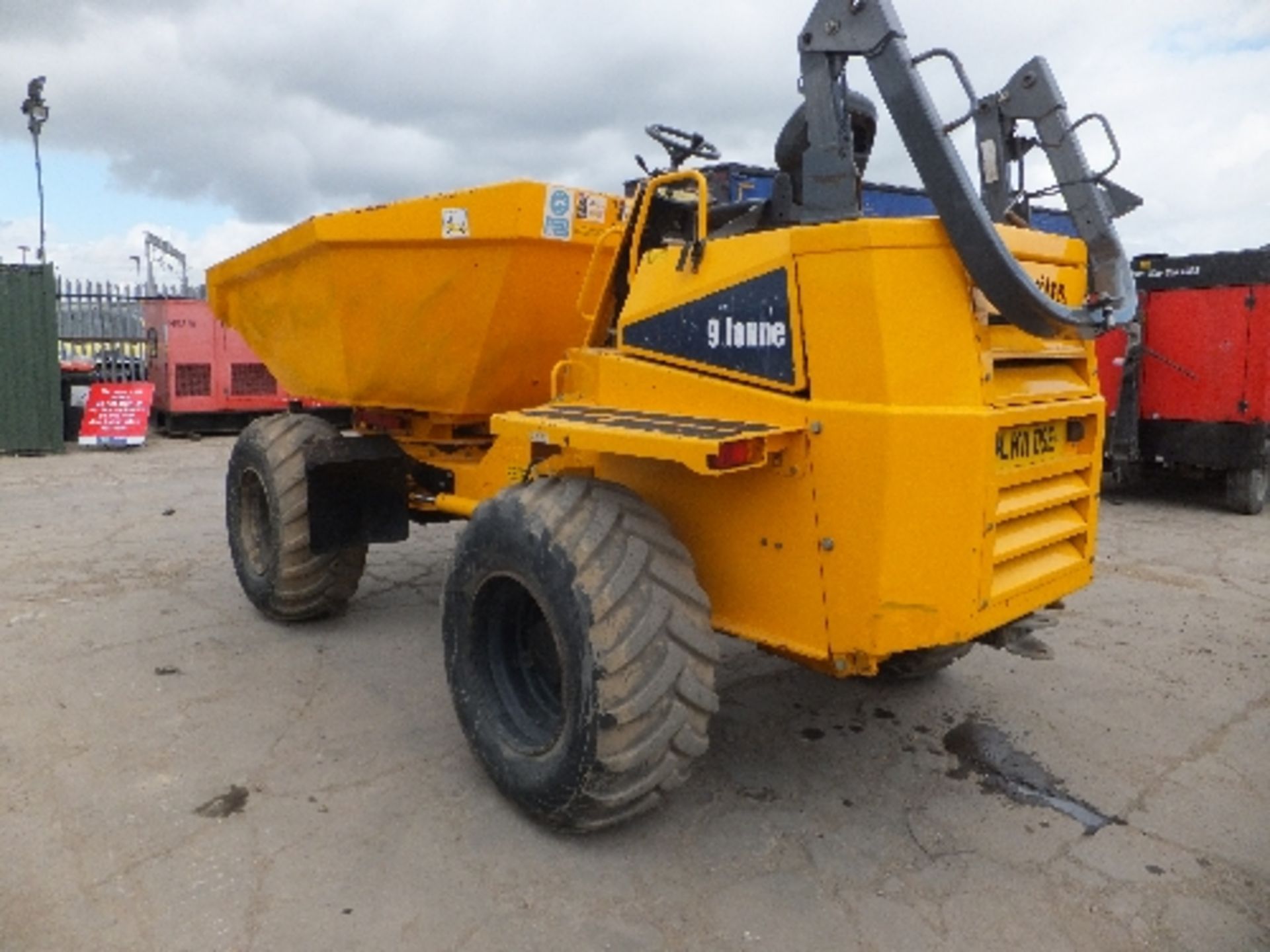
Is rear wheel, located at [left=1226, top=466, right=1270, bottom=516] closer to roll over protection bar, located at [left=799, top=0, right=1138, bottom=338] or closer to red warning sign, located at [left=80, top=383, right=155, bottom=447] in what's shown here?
roll over protection bar, located at [left=799, top=0, right=1138, bottom=338]

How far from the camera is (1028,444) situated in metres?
2.71

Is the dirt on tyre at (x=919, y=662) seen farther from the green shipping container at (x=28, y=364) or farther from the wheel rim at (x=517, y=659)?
the green shipping container at (x=28, y=364)

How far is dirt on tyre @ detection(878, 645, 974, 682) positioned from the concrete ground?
10cm

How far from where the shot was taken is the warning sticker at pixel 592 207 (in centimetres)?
366

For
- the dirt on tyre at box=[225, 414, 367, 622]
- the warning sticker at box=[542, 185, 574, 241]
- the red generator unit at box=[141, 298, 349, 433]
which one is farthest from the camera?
the red generator unit at box=[141, 298, 349, 433]

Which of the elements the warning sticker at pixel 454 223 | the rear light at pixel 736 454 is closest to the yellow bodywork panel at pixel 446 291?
the warning sticker at pixel 454 223

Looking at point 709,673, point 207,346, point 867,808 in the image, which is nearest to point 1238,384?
point 867,808

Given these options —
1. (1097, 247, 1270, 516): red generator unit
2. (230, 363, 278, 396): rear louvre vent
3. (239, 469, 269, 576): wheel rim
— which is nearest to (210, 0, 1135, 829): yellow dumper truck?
(239, 469, 269, 576): wheel rim

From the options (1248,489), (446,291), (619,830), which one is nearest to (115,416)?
(446,291)

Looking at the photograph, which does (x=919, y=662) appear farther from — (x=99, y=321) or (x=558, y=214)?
(x=99, y=321)

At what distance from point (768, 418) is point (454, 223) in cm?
165

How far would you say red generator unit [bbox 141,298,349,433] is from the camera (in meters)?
12.2

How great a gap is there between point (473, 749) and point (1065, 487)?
2062 millimetres

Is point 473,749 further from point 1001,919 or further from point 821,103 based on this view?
point 821,103
